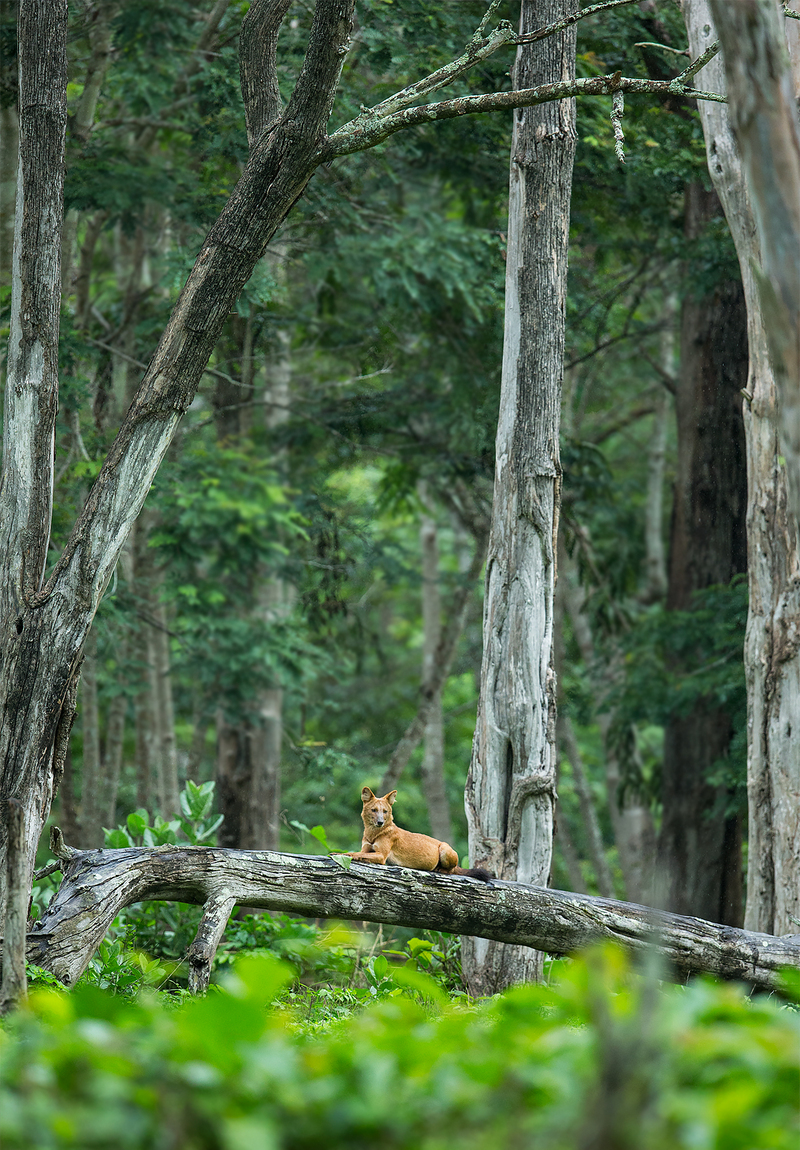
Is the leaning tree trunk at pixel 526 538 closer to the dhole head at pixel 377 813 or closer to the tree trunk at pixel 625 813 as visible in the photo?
the dhole head at pixel 377 813

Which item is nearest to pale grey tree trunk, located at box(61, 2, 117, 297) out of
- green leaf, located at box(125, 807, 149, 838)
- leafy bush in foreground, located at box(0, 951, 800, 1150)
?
green leaf, located at box(125, 807, 149, 838)

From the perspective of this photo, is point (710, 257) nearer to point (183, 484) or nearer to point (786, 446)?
point (183, 484)

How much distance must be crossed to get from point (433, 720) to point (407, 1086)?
1500 centimetres

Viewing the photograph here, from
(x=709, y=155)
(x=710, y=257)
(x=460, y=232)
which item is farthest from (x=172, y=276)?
(x=710, y=257)

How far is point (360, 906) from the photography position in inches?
226

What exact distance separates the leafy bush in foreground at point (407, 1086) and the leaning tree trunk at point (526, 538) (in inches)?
186

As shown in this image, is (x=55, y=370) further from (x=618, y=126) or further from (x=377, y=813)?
(x=618, y=126)

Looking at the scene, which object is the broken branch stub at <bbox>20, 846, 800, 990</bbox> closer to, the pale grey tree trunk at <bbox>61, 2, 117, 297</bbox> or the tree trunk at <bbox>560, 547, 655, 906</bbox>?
the pale grey tree trunk at <bbox>61, 2, 117, 297</bbox>

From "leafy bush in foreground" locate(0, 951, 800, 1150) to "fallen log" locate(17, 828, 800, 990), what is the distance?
2865 millimetres

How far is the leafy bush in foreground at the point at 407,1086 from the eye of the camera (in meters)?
1.85

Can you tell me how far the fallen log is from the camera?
202 inches

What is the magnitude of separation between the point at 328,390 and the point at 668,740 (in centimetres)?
712

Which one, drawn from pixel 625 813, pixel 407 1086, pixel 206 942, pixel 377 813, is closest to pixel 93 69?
pixel 377 813

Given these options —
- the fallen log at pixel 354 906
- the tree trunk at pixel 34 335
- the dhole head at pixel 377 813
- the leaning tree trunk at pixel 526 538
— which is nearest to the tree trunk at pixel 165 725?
the leaning tree trunk at pixel 526 538
